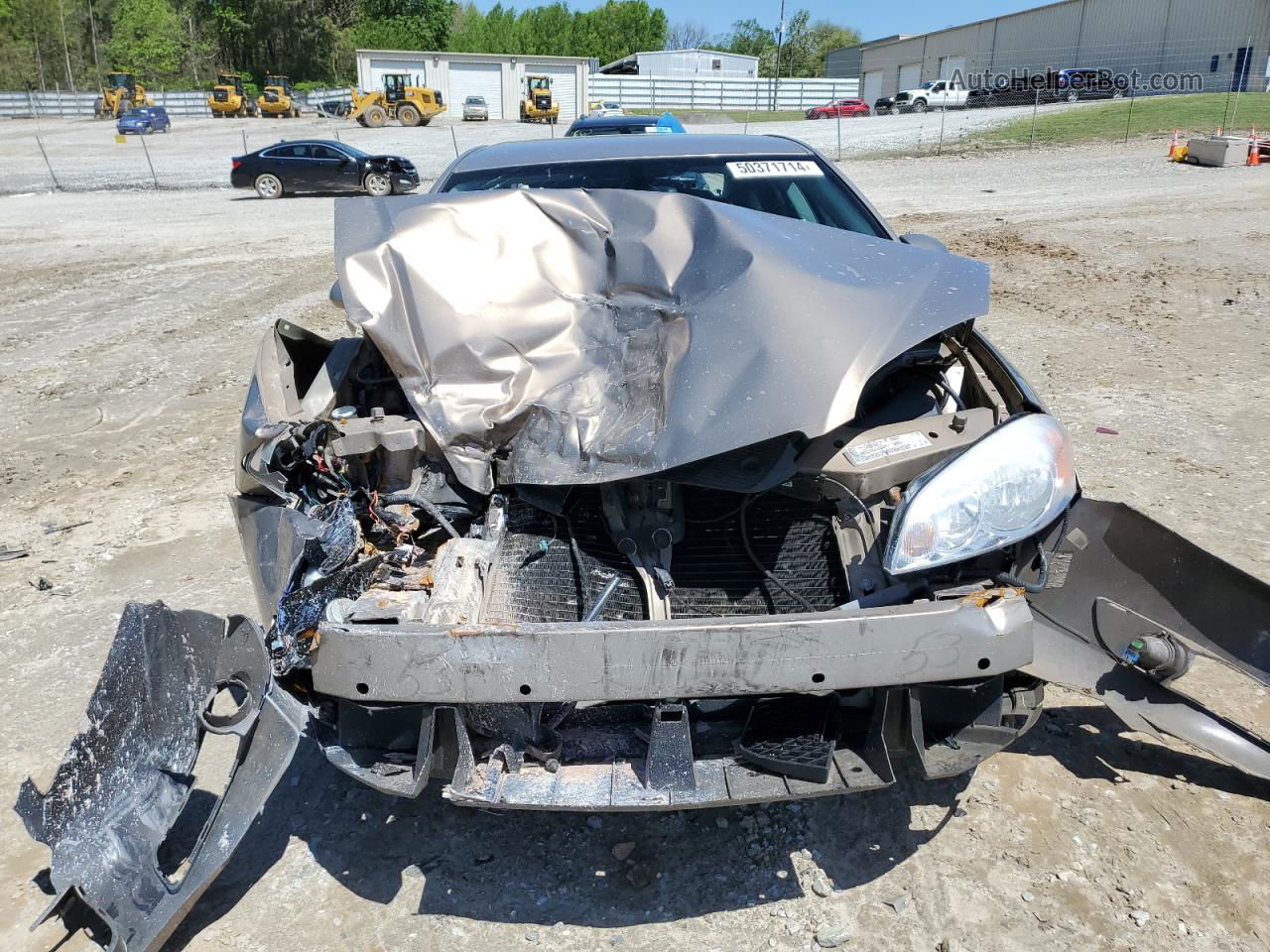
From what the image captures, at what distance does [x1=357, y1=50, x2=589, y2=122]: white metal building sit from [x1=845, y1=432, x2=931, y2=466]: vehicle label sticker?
45122 millimetres

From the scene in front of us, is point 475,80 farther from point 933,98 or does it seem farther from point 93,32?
point 93,32

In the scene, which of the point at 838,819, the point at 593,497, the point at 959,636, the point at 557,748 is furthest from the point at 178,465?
the point at 959,636

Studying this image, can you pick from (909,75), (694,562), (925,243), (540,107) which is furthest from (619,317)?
(909,75)

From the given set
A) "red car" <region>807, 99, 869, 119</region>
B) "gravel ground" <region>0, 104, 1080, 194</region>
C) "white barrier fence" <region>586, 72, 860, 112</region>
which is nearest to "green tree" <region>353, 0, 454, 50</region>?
"white barrier fence" <region>586, 72, 860, 112</region>

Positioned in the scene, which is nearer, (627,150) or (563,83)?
(627,150)

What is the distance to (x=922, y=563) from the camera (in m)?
2.08

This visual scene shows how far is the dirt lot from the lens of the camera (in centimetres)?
219

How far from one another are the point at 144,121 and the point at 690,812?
40.6m

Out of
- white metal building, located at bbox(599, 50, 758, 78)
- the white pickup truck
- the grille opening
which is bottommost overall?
the grille opening

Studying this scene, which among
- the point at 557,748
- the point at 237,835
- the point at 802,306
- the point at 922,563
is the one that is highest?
the point at 802,306

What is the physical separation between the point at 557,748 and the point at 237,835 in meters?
0.83

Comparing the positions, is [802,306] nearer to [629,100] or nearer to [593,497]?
[593,497]

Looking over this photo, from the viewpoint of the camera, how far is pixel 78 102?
4497 cm

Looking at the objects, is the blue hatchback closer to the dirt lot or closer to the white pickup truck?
the white pickup truck
